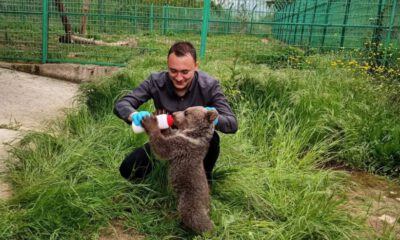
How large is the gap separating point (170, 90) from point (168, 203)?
0.90 metres

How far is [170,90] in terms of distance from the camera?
3.24 metres

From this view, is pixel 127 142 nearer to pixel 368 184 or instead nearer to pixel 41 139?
pixel 41 139

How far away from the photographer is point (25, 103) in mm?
5977

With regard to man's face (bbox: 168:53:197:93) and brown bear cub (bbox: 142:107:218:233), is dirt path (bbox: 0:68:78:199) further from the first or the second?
man's face (bbox: 168:53:197:93)

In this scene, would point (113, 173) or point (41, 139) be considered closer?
point (113, 173)

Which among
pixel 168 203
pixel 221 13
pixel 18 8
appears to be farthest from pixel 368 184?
pixel 18 8

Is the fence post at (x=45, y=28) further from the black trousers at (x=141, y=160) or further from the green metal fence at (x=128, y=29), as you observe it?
the black trousers at (x=141, y=160)

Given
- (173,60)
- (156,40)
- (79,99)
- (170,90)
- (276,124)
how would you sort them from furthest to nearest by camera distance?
(156,40), (79,99), (276,124), (170,90), (173,60)

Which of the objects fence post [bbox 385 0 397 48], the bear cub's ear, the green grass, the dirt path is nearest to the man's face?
the bear cub's ear

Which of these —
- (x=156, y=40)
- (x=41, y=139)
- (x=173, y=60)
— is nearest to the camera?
(x=173, y=60)

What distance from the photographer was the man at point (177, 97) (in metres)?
2.99

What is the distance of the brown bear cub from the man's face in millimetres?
285

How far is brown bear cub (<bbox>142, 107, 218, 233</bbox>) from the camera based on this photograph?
9.12 feet

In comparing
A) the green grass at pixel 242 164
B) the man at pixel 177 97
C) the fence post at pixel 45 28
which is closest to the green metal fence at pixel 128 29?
the fence post at pixel 45 28
